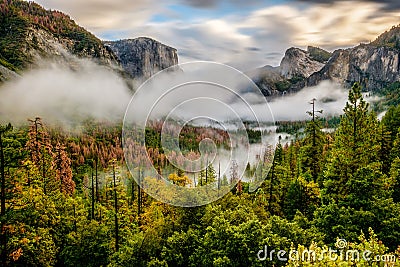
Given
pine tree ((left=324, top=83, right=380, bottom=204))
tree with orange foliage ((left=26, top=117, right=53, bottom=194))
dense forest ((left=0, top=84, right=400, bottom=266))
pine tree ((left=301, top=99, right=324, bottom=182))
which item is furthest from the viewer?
pine tree ((left=301, top=99, right=324, bottom=182))

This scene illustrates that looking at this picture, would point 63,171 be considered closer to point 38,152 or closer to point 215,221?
point 38,152

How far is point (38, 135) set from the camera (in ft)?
138

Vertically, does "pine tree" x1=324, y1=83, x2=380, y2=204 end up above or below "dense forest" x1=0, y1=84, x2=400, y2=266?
above

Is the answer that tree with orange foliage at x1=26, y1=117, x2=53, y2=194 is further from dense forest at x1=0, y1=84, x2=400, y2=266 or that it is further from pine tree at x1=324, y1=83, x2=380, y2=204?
pine tree at x1=324, y1=83, x2=380, y2=204

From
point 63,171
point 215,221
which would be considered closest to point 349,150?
point 215,221

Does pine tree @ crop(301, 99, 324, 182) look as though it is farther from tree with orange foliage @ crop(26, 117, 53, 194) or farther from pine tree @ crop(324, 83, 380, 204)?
tree with orange foliage @ crop(26, 117, 53, 194)

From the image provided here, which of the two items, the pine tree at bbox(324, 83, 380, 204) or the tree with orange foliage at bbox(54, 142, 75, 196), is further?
the tree with orange foliage at bbox(54, 142, 75, 196)

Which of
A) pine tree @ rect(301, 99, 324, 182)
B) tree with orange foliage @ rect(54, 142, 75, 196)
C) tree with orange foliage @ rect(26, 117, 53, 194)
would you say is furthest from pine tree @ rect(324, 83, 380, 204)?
tree with orange foliage @ rect(54, 142, 75, 196)

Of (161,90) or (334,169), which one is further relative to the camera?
(334,169)

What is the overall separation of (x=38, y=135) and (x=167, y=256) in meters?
25.8

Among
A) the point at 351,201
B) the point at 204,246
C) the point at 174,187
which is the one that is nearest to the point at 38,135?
the point at 174,187

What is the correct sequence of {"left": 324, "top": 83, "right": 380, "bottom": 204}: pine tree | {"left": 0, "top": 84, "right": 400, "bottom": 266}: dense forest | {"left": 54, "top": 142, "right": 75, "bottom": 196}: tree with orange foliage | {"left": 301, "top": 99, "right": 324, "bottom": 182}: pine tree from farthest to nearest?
{"left": 54, "top": 142, "right": 75, "bottom": 196}: tree with orange foliage
{"left": 301, "top": 99, "right": 324, "bottom": 182}: pine tree
{"left": 324, "top": 83, "right": 380, "bottom": 204}: pine tree
{"left": 0, "top": 84, "right": 400, "bottom": 266}: dense forest

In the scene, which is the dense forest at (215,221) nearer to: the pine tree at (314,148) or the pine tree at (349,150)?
the pine tree at (349,150)

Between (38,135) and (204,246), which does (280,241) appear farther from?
(38,135)
